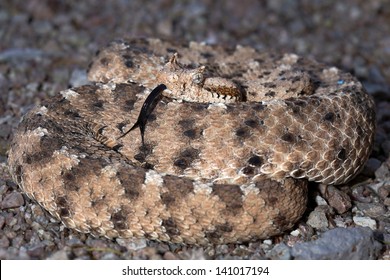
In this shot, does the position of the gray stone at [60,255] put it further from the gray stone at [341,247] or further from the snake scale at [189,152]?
the gray stone at [341,247]

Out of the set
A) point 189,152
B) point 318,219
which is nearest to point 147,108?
point 189,152

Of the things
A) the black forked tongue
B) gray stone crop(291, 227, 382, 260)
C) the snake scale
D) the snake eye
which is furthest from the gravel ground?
the snake eye

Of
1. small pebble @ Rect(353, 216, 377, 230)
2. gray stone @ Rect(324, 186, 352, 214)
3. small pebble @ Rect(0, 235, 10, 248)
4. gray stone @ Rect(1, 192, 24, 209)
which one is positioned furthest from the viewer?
gray stone @ Rect(324, 186, 352, 214)

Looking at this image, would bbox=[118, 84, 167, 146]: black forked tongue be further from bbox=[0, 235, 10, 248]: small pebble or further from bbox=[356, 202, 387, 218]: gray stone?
bbox=[356, 202, 387, 218]: gray stone

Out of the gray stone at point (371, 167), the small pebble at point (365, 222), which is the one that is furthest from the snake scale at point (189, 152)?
the gray stone at point (371, 167)

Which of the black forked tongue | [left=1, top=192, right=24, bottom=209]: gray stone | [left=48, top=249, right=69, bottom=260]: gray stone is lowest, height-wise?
[left=1, top=192, right=24, bottom=209]: gray stone
